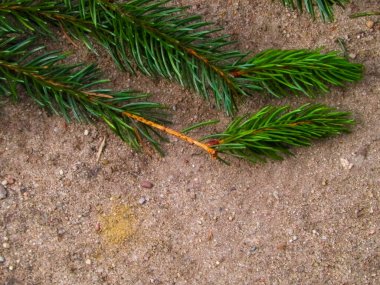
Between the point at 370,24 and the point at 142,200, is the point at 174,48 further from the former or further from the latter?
the point at 370,24

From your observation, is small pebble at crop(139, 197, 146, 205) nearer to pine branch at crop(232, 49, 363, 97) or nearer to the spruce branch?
pine branch at crop(232, 49, 363, 97)

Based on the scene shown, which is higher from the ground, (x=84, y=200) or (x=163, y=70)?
(x=163, y=70)

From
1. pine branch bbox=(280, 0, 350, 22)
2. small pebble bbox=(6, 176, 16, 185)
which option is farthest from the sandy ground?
pine branch bbox=(280, 0, 350, 22)

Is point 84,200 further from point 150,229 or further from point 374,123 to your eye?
point 374,123

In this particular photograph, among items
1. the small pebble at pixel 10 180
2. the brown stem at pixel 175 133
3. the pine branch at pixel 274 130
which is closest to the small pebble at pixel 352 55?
the pine branch at pixel 274 130

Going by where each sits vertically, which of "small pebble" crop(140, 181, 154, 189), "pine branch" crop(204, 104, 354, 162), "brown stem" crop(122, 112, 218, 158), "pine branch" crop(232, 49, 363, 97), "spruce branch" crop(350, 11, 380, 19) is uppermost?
"spruce branch" crop(350, 11, 380, 19)

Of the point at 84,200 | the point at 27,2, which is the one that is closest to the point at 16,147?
the point at 84,200

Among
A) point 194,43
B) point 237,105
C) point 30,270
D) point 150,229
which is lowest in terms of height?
point 30,270

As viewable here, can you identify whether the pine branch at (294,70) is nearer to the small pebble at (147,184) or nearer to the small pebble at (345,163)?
the small pebble at (345,163)
